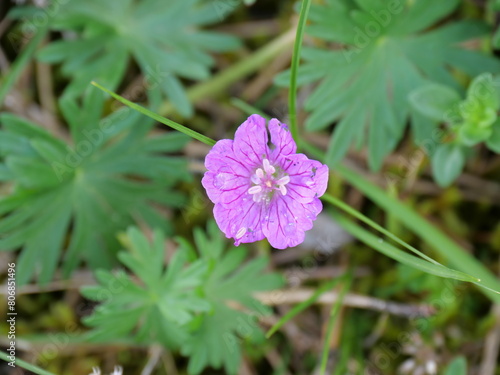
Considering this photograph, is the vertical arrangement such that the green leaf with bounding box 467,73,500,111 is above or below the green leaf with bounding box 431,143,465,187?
above

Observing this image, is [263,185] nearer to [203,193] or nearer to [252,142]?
[252,142]

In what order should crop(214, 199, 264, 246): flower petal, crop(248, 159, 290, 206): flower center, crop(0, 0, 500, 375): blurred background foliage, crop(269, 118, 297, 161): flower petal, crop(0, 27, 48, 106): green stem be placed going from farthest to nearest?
crop(0, 27, 48, 106): green stem < crop(0, 0, 500, 375): blurred background foliage < crop(248, 159, 290, 206): flower center < crop(214, 199, 264, 246): flower petal < crop(269, 118, 297, 161): flower petal

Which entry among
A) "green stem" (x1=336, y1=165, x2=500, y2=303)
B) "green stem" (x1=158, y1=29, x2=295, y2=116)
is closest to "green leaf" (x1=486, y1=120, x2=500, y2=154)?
"green stem" (x1=336, y1=165, x2=500, y2=303)

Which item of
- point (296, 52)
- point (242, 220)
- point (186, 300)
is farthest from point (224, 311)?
point (296, 52)

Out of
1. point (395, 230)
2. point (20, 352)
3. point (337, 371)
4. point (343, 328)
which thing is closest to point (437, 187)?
point (395, 230)

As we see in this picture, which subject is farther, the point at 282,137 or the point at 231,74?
the point at 231,74

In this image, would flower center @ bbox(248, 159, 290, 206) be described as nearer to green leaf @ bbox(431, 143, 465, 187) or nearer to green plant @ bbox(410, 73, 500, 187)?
green plant @ bbox(410, 73, 500, 187)
